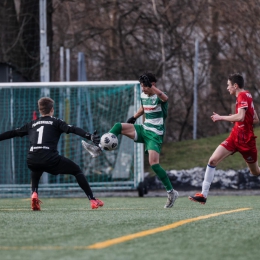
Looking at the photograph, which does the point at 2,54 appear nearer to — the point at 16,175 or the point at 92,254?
the point at 16,175

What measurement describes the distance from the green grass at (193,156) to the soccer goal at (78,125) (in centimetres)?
176

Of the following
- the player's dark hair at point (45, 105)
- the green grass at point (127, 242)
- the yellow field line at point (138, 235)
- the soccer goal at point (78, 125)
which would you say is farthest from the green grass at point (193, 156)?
the yellow field line at point (138, 235)

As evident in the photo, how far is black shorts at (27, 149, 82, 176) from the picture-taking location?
29.9 feet

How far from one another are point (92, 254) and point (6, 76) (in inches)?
463

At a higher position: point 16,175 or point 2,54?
point 2,54

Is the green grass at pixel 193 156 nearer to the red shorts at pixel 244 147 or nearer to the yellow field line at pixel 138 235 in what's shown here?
the red shorts at pixel 244 147

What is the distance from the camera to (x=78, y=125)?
16219 millimetres

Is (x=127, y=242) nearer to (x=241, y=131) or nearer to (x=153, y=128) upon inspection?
(x=153, y=128)

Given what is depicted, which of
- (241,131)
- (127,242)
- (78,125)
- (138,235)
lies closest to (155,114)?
(241,131)

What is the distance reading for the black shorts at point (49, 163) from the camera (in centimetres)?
910

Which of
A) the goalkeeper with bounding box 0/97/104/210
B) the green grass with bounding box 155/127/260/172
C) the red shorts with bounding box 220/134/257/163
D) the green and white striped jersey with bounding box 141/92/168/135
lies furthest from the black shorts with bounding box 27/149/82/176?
the green grass with bounding box 155/127/260/172

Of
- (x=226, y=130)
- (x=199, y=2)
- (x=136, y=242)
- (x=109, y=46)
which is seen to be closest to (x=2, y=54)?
(x=109, y=46)

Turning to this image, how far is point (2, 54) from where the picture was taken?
19.9 m

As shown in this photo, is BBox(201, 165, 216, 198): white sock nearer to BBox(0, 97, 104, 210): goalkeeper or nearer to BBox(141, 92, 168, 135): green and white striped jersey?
BBox(141, 92, 168, 135): green and white striped jersey
